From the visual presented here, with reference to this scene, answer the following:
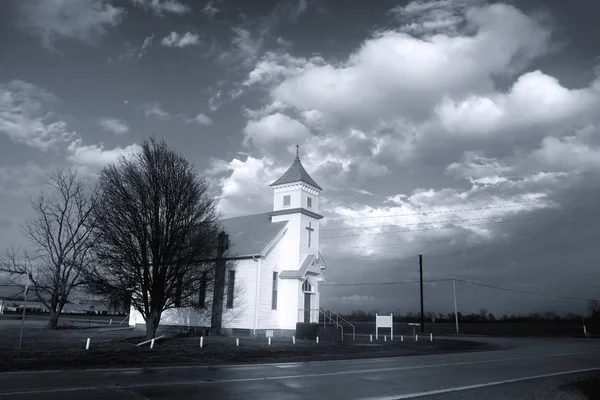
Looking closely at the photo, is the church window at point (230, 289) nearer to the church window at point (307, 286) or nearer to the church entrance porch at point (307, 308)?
the church window at point (307, 286)

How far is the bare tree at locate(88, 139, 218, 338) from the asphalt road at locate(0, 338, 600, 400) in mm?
10575

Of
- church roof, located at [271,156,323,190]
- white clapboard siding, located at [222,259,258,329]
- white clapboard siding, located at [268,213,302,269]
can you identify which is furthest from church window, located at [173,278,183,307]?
church roof, located at [271,156,323,190]

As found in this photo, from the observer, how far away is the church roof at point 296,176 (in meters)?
36.6

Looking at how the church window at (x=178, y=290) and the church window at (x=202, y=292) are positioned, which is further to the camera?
the church window at (x=202, y=292)

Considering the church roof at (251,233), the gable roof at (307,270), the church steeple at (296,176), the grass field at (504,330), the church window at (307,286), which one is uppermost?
the church steeple at (296,176)

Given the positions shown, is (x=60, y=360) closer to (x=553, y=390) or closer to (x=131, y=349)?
(x=131, y=349)

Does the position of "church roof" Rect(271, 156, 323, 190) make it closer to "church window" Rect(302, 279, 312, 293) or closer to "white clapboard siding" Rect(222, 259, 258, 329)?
"white clapboard siding" Rect(222, 259, 258, 329)

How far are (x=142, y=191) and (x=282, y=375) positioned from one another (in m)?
15.3

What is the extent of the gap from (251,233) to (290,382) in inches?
980

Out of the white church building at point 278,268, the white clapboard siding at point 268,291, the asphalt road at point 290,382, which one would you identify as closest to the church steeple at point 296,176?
the white church building at point 278,268

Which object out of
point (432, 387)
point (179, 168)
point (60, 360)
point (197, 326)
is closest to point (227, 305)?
point (197, 326)

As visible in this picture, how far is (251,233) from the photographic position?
1465 inches

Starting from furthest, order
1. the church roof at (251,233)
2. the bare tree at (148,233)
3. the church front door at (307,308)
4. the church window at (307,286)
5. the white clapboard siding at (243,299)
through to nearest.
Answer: the church front door at (307,308) → the church window at (307,286) → the church roof at (251,233) → the white clapboard siding at (243,299) → the bare tree at (148,233)

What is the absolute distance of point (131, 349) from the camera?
22078 millimetres
